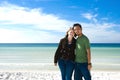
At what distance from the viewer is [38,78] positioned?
11.0 metres

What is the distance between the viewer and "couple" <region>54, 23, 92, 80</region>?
22.5 ft

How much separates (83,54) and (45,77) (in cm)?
448

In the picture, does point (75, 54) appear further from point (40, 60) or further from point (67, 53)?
point (40, 60)

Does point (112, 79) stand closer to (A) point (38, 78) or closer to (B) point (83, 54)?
(A) point (38, 78)

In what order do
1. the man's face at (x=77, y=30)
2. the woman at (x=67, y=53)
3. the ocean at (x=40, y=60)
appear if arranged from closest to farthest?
the man's face at (x=77, y=30), the woman at (x=67, y=53), the ocean at (x=40, y=60)

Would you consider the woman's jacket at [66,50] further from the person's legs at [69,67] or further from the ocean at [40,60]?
the ocean at [40,60]

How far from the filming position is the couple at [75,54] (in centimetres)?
687

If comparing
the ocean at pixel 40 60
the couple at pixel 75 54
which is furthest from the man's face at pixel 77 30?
the ocean at pixel 40 60

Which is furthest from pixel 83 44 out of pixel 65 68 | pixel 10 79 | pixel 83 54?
pixel 10 79

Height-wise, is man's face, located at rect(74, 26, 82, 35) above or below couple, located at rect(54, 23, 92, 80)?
above

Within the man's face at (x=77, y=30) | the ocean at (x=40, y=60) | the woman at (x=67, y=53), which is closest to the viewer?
the man's face at (x=77, y=30)

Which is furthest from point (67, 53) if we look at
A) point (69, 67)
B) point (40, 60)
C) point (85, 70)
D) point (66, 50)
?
point (40, 60)

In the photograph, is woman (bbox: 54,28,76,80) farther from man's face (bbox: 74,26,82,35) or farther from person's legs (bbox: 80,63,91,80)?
person's legs (bbox: 80,63,91,80)

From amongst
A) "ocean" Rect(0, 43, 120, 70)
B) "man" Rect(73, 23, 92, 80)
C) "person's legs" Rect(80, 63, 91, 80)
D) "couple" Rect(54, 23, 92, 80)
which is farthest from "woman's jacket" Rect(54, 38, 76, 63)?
"ocean" Rect(0, 43, 120, 70)
